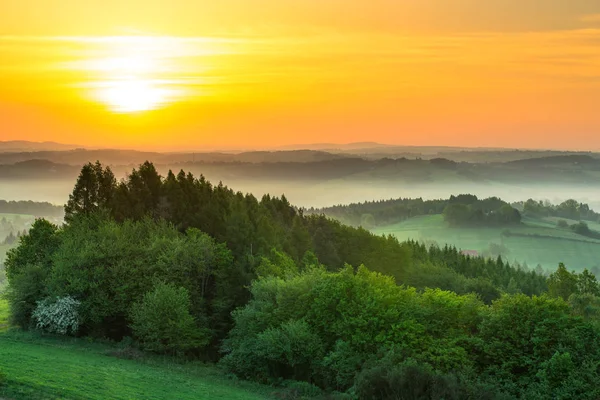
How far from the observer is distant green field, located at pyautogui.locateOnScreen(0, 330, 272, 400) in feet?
123

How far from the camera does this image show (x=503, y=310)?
56469mm

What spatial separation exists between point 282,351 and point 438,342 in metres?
13.9

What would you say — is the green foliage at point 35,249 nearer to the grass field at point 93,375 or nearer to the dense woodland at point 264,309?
the dense woodland at point 264,309

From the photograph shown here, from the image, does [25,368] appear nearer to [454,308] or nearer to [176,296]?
[176,296]

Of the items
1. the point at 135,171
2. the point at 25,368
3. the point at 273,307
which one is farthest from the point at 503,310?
the point at 135,171

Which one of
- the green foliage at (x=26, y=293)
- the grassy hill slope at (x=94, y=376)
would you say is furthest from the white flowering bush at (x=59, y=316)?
the green foliage at (x=26, y=293)

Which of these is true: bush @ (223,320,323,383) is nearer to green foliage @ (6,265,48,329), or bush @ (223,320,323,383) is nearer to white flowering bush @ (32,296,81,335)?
white flowering bush @ (32,296,81,335)

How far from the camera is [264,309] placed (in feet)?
214

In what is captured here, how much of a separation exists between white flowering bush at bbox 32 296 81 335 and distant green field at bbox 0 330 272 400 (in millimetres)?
2283

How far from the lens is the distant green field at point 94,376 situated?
37.5m

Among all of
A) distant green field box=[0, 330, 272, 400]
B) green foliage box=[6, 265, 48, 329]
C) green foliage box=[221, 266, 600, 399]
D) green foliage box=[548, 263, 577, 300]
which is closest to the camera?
distant green field box=[0, 330, 272, 400]

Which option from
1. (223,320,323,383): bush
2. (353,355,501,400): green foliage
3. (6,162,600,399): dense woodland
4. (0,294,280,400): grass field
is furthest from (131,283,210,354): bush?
(353,355,501,400): green foliage

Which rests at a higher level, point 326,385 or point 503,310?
point 503,310

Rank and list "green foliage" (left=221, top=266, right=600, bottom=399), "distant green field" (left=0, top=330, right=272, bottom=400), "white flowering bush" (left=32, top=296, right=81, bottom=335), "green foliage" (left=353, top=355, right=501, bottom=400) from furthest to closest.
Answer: "white flowering bush" (left=32, top=296, right=81, bottom=335)
"green foliage" (left=221, top=266, right=600, bottom=399)
"green foliage" (left=353, top=355, right=501, bottom=400)
"distant green field" (left=0, top=330, right=272, bottom=400)
